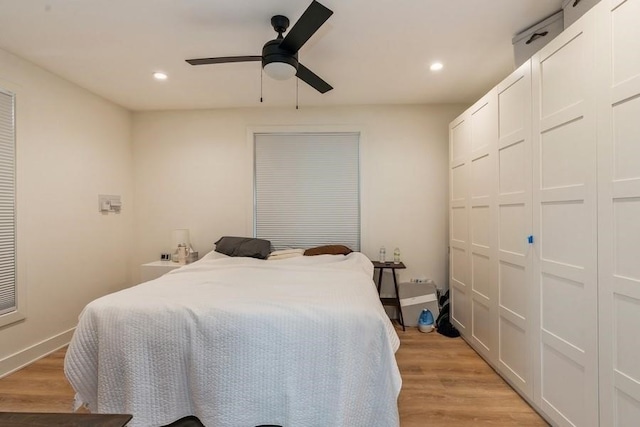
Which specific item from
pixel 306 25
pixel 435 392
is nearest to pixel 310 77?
pixel 306 25

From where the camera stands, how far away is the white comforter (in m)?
1.54

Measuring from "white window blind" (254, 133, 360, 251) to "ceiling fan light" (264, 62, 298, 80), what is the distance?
5.66 ft

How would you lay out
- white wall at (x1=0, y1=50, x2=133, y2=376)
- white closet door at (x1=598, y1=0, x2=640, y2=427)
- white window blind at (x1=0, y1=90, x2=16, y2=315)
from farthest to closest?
white wall at (x1=0, y1=50, x2=133, y2=376) → white window blind at (x1=0, y1=90, x2=16, y2=315) → white closet door at (x1=598, y1=0, x2=640, y2=427)

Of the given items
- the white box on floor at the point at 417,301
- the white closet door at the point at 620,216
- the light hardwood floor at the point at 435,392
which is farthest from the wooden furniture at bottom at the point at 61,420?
the white box on floor at the point at 417,301

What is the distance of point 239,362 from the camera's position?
1.56 m

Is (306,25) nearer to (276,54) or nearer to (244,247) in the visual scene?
(276,54)

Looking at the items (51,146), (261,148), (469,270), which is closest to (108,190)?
(51,146)

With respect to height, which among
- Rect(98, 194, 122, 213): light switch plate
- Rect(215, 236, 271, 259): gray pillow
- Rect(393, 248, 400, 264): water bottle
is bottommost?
Rect(393, 248, 400, 264): water bottle

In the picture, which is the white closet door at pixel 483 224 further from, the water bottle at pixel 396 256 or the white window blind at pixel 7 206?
the white window blind at pixel 7 206

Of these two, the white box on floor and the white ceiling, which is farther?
the white box on floor

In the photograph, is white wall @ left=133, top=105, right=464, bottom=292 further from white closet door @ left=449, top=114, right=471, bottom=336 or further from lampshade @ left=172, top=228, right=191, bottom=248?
white closet door @ left=449, top=114, right=471, bottom=336

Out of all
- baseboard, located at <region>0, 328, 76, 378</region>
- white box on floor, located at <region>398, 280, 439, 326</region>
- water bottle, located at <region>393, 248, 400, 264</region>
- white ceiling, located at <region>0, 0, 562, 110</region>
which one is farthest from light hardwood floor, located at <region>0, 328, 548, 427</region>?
white ceiling, located at <region>0, 0, 562, 110</region>

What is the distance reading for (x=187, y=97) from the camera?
3.32 meters

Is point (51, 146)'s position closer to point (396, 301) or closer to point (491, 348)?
point (396, 301)
